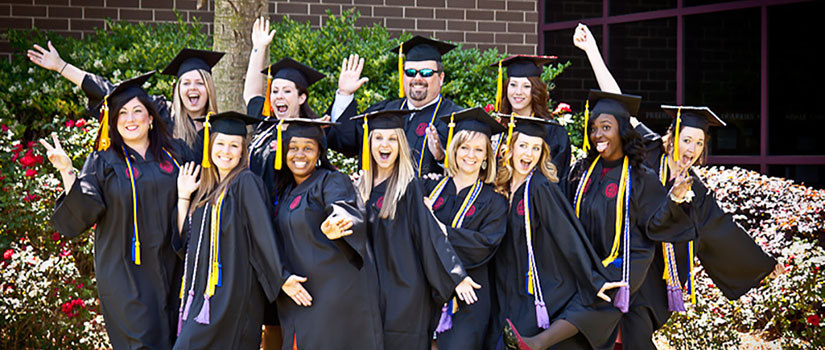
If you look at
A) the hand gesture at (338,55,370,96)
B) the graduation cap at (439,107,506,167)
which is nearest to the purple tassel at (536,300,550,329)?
the graduation cap at (439,107,506,167)

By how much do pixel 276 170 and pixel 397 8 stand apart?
535 centimetres

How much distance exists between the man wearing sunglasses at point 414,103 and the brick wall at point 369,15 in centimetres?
388

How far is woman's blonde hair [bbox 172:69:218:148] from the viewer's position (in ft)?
17.9

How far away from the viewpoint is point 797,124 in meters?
9.14

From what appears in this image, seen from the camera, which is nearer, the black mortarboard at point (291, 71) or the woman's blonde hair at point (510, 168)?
the woman's blonde hair at point (510, 168)

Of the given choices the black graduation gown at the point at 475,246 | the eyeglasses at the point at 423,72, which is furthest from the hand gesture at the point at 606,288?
the eyeglasses at the point at 423,72

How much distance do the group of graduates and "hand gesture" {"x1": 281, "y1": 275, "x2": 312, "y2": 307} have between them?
1 cm

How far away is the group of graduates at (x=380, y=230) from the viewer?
15.7ft

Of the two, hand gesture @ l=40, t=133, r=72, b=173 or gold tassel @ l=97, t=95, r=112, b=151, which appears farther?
gold tassel @ l=97, t=95, r=112, b=151

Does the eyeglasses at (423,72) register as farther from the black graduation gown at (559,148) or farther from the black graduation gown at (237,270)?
the black graduation gown at (237,270)

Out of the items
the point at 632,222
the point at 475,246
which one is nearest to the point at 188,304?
the point at 475,246

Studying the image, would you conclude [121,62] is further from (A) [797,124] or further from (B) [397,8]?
A: (A) [797,124]

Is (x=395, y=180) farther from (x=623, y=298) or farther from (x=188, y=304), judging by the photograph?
(x=623, y=298)

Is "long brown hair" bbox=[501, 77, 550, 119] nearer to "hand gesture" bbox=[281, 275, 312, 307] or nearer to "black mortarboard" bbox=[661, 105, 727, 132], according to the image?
"black mortarboard" bbox=[661, 105, 727, 132]
